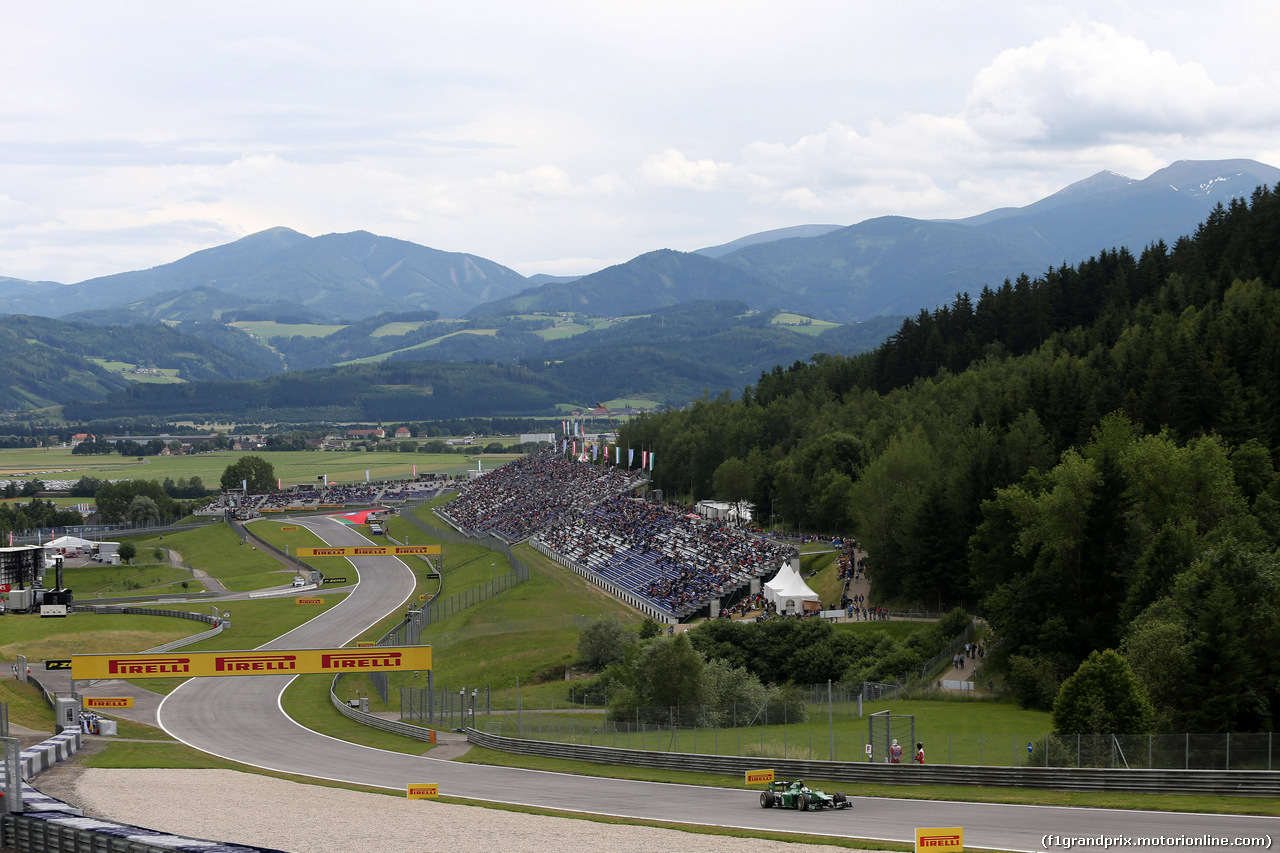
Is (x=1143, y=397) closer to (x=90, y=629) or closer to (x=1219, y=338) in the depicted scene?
(x=1219, y=338)

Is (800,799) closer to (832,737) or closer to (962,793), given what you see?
(962,793)

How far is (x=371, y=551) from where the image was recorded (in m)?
111

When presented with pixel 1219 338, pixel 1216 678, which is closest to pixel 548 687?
pixel 1216 678

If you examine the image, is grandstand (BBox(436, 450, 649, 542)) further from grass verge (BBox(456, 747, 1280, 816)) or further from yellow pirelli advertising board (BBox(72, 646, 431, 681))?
grass verge (BBox(456, 747, 1280, 816))

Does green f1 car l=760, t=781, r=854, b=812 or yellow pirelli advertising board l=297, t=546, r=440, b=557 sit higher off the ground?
green f1 car l=760, t=781, r=854, b=812

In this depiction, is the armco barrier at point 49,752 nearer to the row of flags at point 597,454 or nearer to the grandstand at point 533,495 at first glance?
the grandstand at point 533,495

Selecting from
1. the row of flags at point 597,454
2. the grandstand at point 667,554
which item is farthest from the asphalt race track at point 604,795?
the row of flags at point 597,454

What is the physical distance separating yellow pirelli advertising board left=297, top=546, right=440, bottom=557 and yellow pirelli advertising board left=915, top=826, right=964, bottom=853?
83088 millimetres

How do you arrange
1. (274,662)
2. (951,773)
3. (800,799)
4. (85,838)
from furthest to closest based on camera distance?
(274,662)
(951,773)
(800,799)
(85,838)

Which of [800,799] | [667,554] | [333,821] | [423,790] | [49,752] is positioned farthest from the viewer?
[667,554]

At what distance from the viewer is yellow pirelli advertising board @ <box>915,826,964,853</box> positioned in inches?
923

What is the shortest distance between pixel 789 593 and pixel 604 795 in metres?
30.1

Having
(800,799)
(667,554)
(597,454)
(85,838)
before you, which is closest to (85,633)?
(667,554)

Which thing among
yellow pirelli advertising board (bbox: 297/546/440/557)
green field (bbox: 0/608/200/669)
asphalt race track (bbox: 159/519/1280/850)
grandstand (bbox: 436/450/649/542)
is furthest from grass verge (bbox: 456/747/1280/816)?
yellow pirelli advertising board (bbox: 297/546/440/557)
